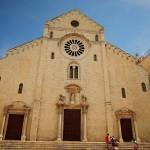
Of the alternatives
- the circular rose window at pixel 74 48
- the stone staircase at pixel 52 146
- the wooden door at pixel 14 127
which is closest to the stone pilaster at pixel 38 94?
the wooden door at pixel 14 127

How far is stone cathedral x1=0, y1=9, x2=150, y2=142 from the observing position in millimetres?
18672

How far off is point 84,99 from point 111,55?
7.03 m

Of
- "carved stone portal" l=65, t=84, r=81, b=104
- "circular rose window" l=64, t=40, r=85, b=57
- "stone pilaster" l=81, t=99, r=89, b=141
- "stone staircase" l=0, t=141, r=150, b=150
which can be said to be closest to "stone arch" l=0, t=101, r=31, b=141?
"stone staircase" l=0, t=141, r=150, b=150

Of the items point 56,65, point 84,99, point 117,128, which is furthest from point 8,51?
point 117,128

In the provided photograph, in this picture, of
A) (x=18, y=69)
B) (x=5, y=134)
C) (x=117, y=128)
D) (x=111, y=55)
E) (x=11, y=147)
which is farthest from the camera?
(x=111, y=55)

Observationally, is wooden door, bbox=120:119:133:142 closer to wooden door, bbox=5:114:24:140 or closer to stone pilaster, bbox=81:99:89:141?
stone pilaster, bbox=81:99:89:141

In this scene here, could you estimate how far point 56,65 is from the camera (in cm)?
2172

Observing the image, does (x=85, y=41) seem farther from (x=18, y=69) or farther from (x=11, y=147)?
(x=11, y=147)

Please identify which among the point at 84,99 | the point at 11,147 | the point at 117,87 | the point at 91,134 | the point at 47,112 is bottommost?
the point at 11,147

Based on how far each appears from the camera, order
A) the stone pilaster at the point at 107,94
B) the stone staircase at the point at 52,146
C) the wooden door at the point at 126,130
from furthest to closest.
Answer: the wooden door at the point at 126,130 → the stone pilaster at the point at 107,94 → the stone staircase at the point at 52,146

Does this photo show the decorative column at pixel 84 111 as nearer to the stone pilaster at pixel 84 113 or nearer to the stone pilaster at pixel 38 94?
the stone pilaster at pixel 84 113

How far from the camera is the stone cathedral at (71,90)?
1867cm

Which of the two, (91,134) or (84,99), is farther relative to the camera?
(84,99)

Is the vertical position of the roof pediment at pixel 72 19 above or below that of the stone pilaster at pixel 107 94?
above
